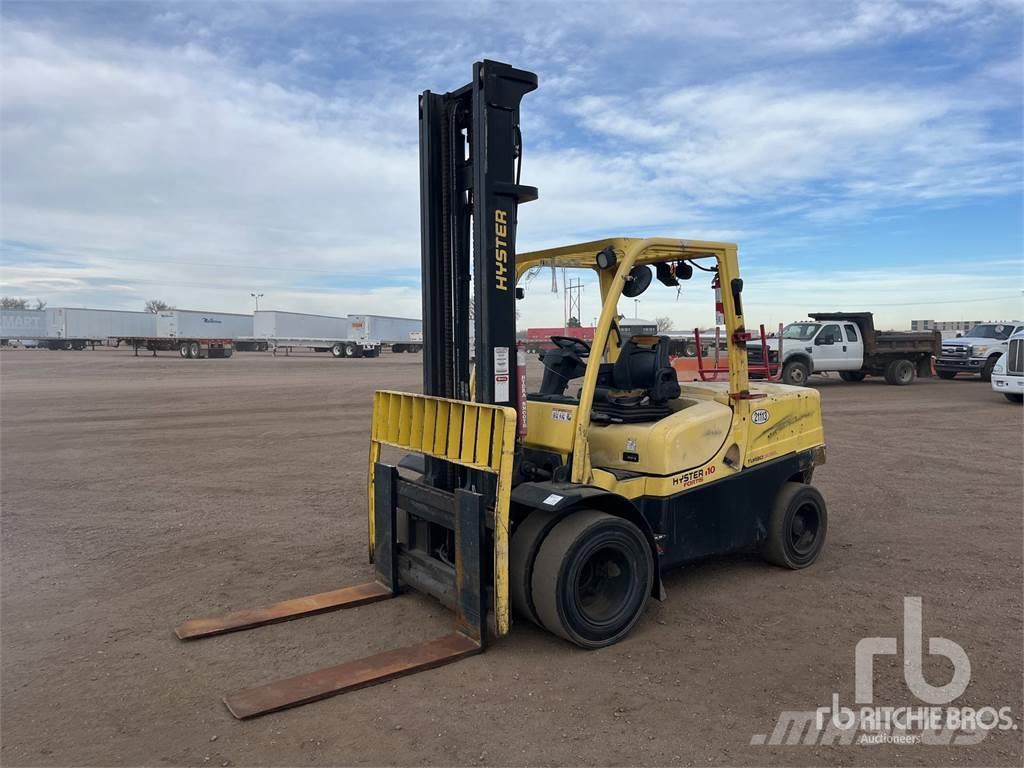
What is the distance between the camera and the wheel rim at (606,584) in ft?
15.8

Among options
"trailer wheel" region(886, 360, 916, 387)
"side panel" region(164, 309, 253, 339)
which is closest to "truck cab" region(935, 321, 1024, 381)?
"trailer wheel" region(886, 360, 916, 387)

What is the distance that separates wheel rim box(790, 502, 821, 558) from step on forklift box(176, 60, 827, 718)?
0.50ft

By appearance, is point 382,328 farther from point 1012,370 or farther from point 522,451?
point 522,451

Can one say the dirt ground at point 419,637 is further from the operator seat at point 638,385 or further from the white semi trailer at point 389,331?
the white semi trailer at point 389,331

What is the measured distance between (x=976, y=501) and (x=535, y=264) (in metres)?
6.28

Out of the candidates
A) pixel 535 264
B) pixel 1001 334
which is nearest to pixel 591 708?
pixel 535 264

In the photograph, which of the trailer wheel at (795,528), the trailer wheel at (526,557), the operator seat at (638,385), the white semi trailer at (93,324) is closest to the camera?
the trailer wheel at (526,557)

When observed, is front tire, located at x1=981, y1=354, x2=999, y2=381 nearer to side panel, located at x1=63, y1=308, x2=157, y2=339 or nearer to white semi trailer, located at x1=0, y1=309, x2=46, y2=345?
side panel, located at x1=63, y1=308, x2=157, y2=339

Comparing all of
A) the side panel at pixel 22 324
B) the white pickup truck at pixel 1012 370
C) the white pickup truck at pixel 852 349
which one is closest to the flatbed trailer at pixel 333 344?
the side panel at pixel 22 324

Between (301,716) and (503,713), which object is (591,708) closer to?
(503,713)

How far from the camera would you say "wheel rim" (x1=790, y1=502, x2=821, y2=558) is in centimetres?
628

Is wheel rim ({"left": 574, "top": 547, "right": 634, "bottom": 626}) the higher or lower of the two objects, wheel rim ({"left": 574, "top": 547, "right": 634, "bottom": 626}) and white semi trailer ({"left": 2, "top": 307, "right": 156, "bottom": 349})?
the lower

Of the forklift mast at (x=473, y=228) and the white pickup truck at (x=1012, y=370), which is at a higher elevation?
the forklift mast at (x=473, y=228)

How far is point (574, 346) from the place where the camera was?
573 cm
